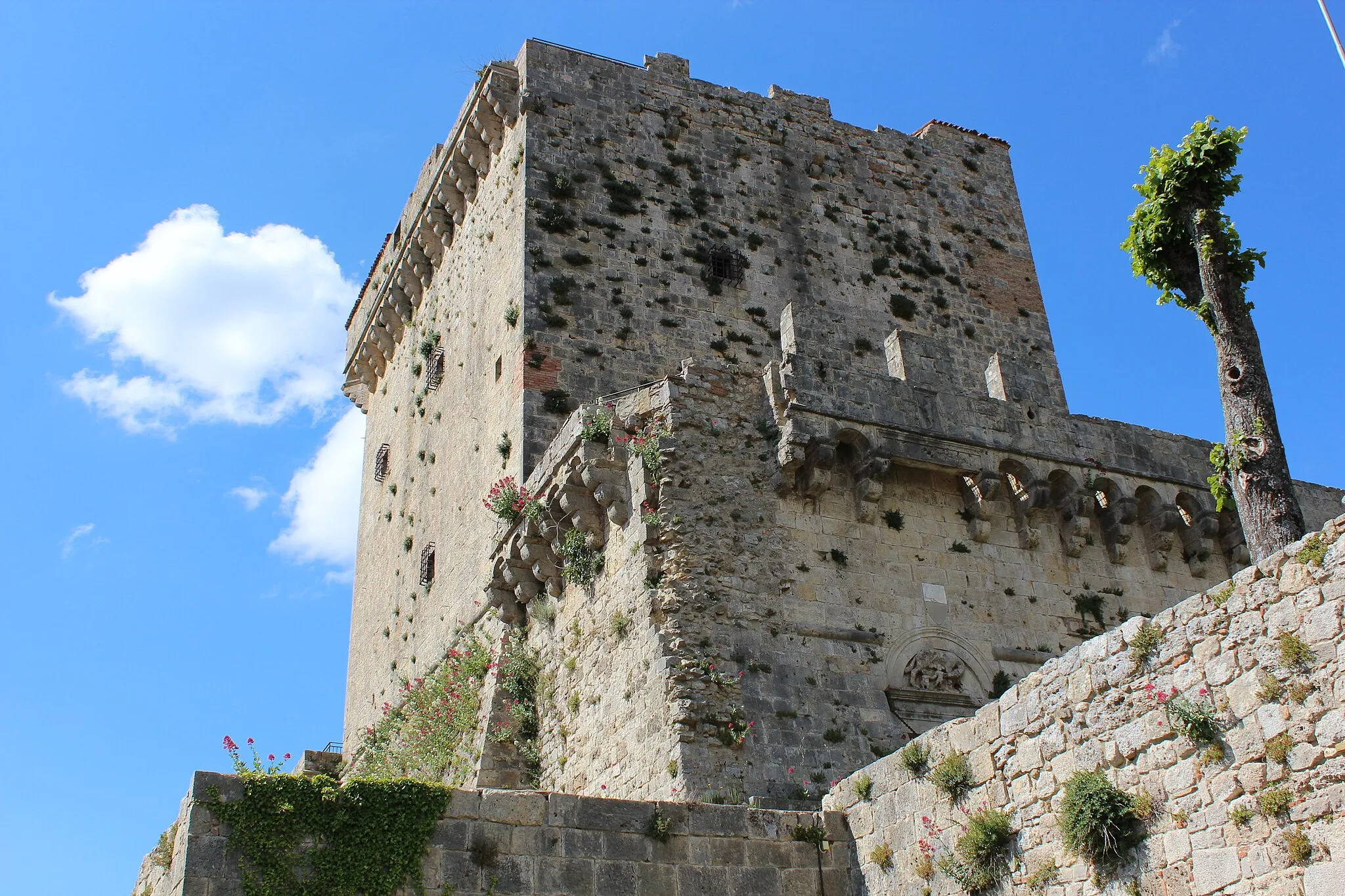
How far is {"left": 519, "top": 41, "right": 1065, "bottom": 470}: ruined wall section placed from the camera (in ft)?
54.4

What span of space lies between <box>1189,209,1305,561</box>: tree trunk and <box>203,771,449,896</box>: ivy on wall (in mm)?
7455

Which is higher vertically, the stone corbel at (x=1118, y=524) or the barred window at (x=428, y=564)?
the barred window at (x=428, y=564)

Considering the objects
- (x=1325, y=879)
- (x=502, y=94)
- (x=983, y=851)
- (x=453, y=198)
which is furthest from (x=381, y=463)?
(x=1325, y=879)

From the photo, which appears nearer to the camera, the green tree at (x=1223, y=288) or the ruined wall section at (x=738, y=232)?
the green tree at (x=1223, y=288)

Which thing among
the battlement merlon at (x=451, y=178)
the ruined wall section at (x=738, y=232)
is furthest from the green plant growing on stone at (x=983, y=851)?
the battlement merlon at (x=451, y=178)

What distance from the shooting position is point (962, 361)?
18500mm

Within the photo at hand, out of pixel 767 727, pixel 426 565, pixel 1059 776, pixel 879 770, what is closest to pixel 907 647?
pixel 767 727

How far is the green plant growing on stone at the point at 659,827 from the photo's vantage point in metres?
8.98

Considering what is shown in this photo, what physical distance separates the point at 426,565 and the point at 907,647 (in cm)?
878

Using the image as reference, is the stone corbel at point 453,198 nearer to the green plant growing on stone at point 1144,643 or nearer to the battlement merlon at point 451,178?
the battlement merlon at point 451,178

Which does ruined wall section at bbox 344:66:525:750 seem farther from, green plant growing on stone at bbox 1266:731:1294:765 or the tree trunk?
green plant growing on stone at bbox 1266:731:1294:765

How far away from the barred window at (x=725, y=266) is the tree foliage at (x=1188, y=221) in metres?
6.15

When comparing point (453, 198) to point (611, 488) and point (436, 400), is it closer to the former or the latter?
point (436, 400)

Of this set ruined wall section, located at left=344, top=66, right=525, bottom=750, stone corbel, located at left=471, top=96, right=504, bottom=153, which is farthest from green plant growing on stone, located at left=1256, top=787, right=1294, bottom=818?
stone corbel, located at left=471, top=96, right=504, bottom=153
